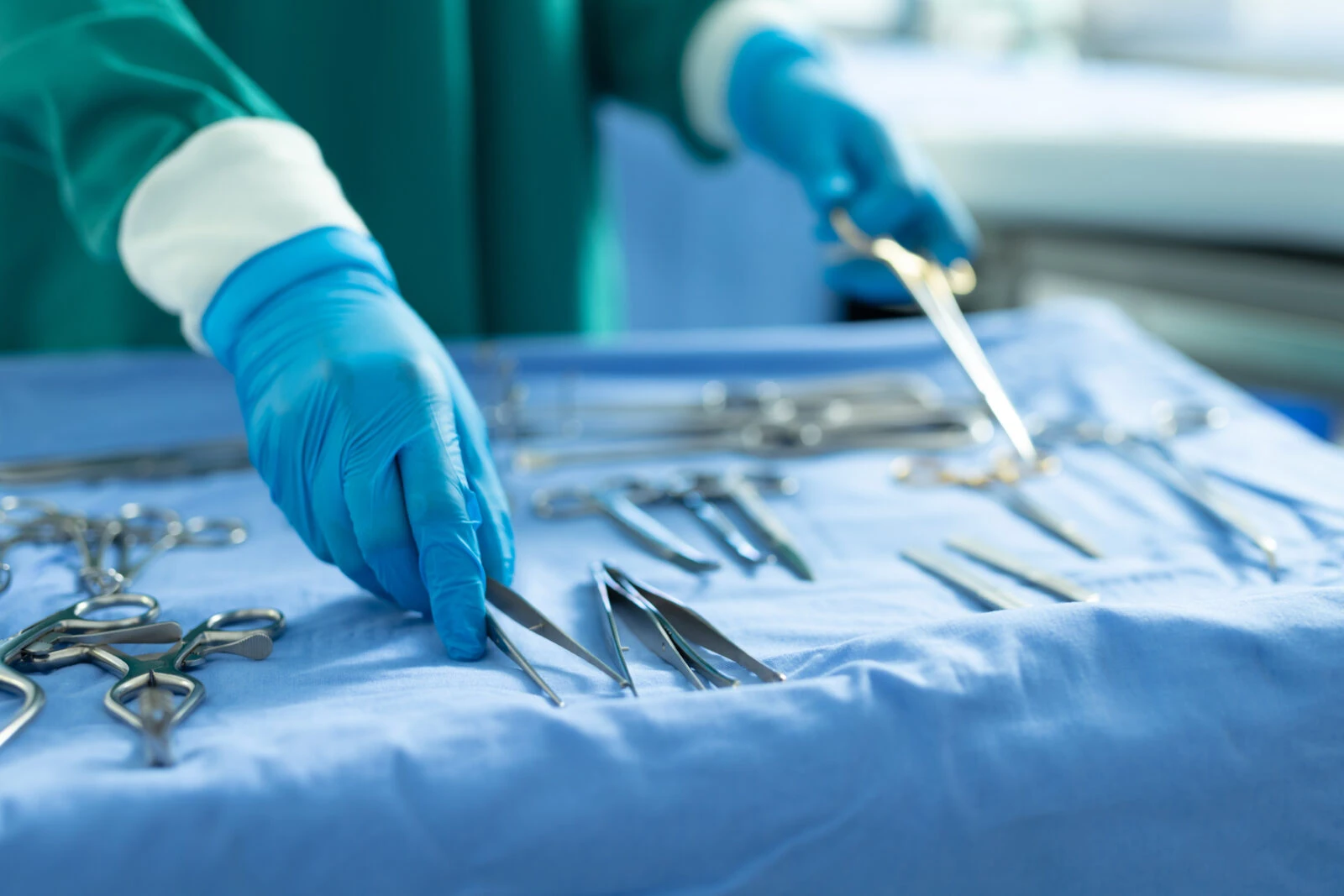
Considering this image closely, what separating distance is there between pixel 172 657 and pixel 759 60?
92 centimetres

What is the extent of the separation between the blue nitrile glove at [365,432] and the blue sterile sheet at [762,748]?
0.04 m

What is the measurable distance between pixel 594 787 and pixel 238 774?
0.15m

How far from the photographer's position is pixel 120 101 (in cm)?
79

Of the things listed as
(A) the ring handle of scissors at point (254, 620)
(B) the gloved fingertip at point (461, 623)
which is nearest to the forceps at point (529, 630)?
(B) the gloved fingertip at point (461, 623)

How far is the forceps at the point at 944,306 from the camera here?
959 mm

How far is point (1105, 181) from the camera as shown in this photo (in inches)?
71.1

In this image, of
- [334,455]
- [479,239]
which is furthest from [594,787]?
[479,239]

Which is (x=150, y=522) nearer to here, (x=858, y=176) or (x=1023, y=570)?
(x=1023, y=570)

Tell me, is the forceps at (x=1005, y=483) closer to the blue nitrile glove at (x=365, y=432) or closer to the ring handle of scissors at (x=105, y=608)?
the blue nitrile glove at (x=365, y=432)

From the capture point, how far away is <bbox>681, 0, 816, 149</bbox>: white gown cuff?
1.27 metres

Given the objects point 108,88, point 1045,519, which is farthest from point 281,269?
point 1045,519

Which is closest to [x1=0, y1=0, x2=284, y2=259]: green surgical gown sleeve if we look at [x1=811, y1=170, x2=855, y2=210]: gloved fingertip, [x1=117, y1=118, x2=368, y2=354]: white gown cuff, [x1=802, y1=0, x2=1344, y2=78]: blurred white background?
[x1=117, y1=118, x2=368, y2=354]: white gown cuff

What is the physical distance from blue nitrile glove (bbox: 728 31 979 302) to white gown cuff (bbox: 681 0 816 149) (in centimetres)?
7

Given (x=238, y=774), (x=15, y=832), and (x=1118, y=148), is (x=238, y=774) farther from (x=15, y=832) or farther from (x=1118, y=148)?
(x=1118, y=148)
